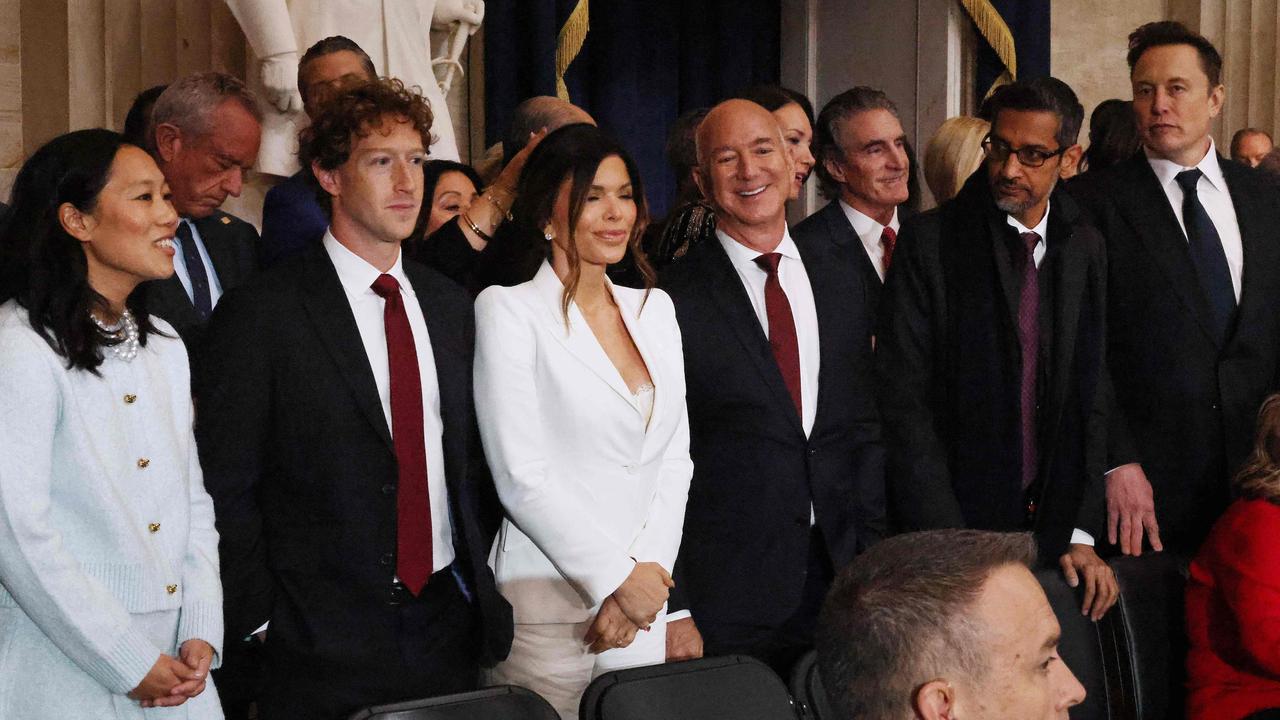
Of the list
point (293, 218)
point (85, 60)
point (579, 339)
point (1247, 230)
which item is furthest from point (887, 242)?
point (85, 60)

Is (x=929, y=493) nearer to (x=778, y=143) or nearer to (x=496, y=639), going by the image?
(x=778, y=143)

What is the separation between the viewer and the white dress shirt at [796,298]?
3309 mm

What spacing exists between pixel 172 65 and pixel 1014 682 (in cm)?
396

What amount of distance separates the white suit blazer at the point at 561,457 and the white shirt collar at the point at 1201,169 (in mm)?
1619

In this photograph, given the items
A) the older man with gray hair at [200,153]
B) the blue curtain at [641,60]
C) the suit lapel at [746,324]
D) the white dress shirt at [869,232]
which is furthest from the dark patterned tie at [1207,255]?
the blue curtain at [641,60]

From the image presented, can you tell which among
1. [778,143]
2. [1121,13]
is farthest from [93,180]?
[1121,13]

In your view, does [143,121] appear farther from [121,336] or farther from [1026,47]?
[1026,47]

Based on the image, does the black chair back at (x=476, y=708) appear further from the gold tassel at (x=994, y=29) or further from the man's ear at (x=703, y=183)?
the gold tassel at (x=994, y=29)

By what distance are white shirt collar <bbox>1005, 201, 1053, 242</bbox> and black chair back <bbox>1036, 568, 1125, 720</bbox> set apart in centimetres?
80

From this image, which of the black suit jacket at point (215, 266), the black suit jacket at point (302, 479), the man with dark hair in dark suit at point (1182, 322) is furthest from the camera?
the man with dark hair in dark suit at point (1182, 322)

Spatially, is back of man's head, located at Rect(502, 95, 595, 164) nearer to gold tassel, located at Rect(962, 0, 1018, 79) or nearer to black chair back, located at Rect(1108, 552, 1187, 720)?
black chair back, located at Rect(1108, 552, 1187, 720)

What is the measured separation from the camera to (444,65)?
553 cm

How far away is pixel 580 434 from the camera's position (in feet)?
9.32

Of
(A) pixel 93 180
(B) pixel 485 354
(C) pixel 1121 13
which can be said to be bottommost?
(B) pixel 485 354
